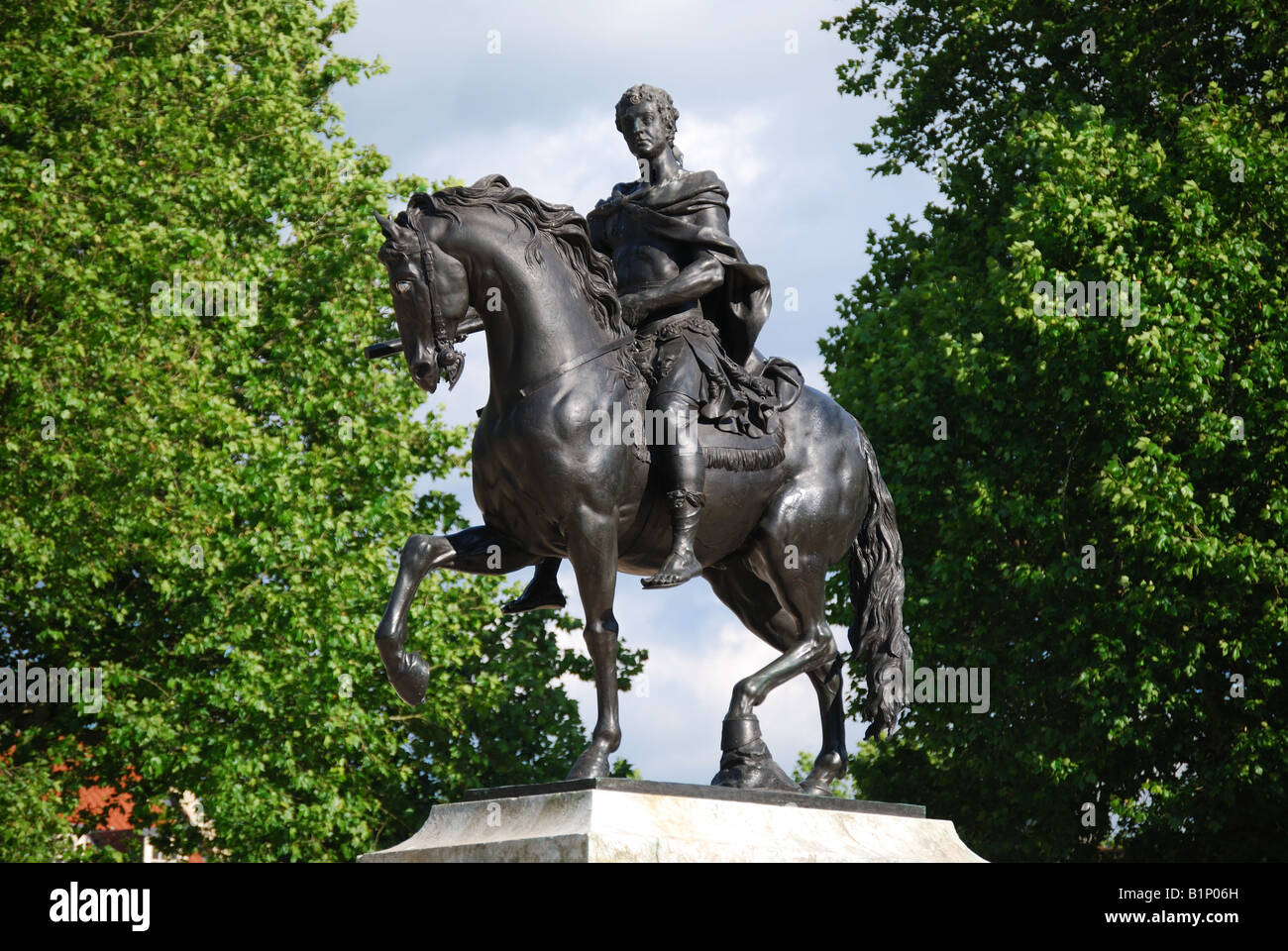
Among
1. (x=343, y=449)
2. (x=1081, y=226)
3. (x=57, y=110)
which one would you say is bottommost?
(x=343, y=449)

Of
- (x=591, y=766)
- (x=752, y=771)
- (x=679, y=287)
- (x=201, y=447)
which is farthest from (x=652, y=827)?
(x=201, y=447)

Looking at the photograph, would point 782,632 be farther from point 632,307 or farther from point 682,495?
point 632,307

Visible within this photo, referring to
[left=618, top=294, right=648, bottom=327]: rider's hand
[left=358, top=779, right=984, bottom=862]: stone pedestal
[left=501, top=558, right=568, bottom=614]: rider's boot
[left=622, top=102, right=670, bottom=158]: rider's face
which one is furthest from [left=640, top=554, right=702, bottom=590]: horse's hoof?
[left=622, top=102, right=670, bottom=158]: rider's face

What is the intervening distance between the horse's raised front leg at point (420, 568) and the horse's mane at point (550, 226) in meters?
1.24

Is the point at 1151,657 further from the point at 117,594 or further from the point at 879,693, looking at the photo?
the point at 117,594

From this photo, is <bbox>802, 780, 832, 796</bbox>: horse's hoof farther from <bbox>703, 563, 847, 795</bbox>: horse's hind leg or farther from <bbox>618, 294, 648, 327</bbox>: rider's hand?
<bbox>618, 294, 648, 327</bbox>: rider's hand

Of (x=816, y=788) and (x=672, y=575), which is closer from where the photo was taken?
(x=672, y=575)

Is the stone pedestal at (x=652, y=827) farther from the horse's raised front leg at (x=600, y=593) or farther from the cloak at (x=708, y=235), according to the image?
the cloak at (x=708, y=235)

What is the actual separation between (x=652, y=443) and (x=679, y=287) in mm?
913

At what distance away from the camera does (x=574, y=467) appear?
24.1 ft

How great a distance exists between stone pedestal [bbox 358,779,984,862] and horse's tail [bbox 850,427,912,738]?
765 mm

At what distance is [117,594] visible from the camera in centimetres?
1952
